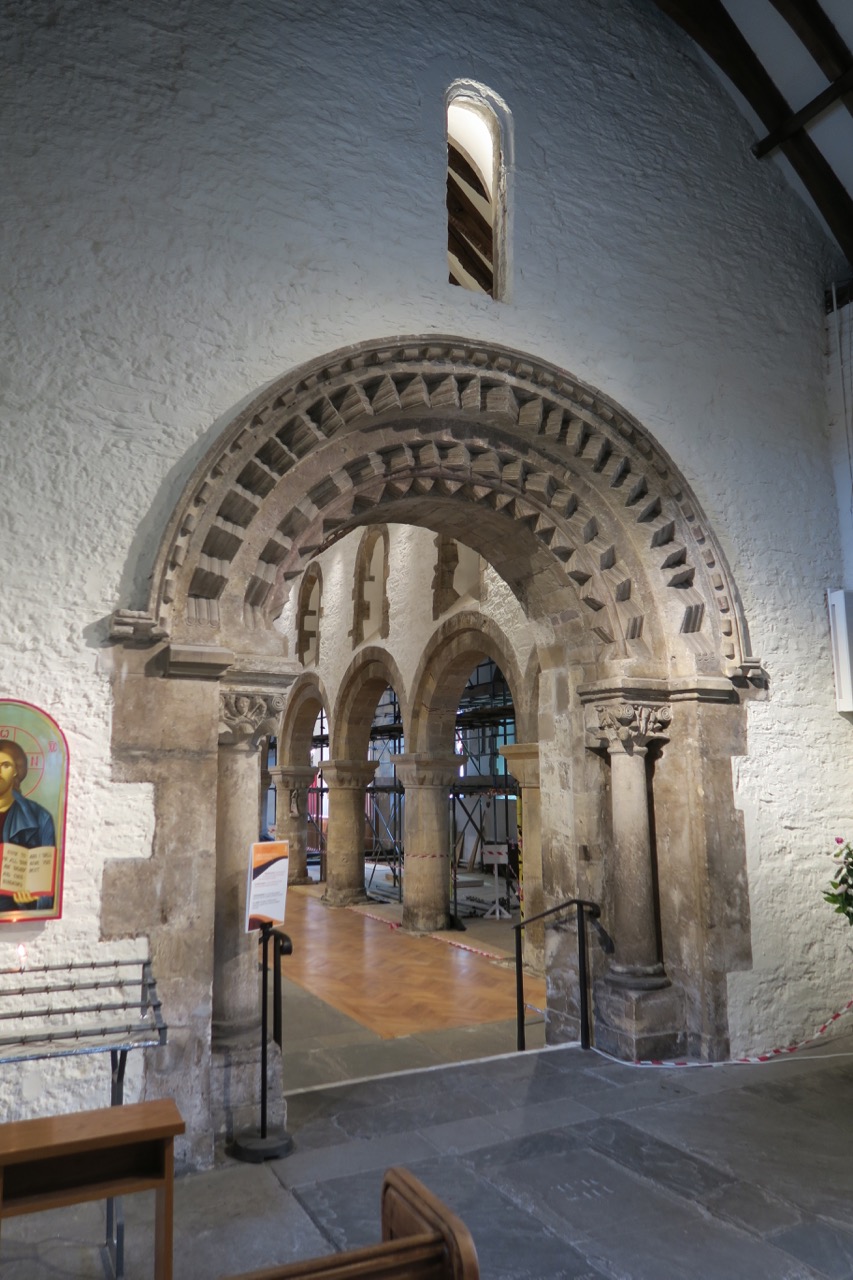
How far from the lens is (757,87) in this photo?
→ 237 inches

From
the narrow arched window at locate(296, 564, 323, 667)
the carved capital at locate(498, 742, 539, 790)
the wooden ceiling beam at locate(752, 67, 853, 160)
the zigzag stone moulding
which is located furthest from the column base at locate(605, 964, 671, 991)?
the narrow arched window at locate(296, 564, 323, 667)

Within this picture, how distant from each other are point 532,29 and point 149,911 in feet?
17.5

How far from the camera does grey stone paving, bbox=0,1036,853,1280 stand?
2996mm

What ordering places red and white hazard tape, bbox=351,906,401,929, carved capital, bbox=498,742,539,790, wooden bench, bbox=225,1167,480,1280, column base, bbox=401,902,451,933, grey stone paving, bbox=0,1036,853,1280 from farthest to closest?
red and white hazard tape, bbox=351,906,401,929 → column base, bbox=401,902,451,933 → carved capital, bbox=498,742,539,790 → grey stone paving, bbox=0,1036,853,1280 → wooden bench, bbox=225,1167,480,1280

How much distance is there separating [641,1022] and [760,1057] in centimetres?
72

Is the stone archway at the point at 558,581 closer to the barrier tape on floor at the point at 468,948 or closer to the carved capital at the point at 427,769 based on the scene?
the barrier tape on floor at the point at 468,948

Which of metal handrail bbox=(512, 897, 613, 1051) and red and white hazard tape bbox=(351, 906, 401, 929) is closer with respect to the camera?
metal handrail bbox=(512, 897, 613, 1051)

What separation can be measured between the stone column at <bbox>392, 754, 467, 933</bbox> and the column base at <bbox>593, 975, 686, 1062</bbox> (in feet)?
20.8

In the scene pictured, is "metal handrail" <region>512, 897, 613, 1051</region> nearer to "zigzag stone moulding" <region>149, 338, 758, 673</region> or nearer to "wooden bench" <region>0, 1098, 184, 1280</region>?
"zigzag stone moulding" <region>149, 338, 758, 673</region>

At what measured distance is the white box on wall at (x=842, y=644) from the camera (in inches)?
223

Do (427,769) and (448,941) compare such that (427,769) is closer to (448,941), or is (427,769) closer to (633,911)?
(448,941)

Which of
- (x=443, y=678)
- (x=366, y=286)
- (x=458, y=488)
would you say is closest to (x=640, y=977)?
(x=458, y=488)

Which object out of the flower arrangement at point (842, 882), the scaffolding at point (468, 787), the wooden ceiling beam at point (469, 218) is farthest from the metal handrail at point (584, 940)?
the scaffolding at point (468, 787)

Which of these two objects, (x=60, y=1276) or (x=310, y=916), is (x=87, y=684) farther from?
(x=310, y=916)
